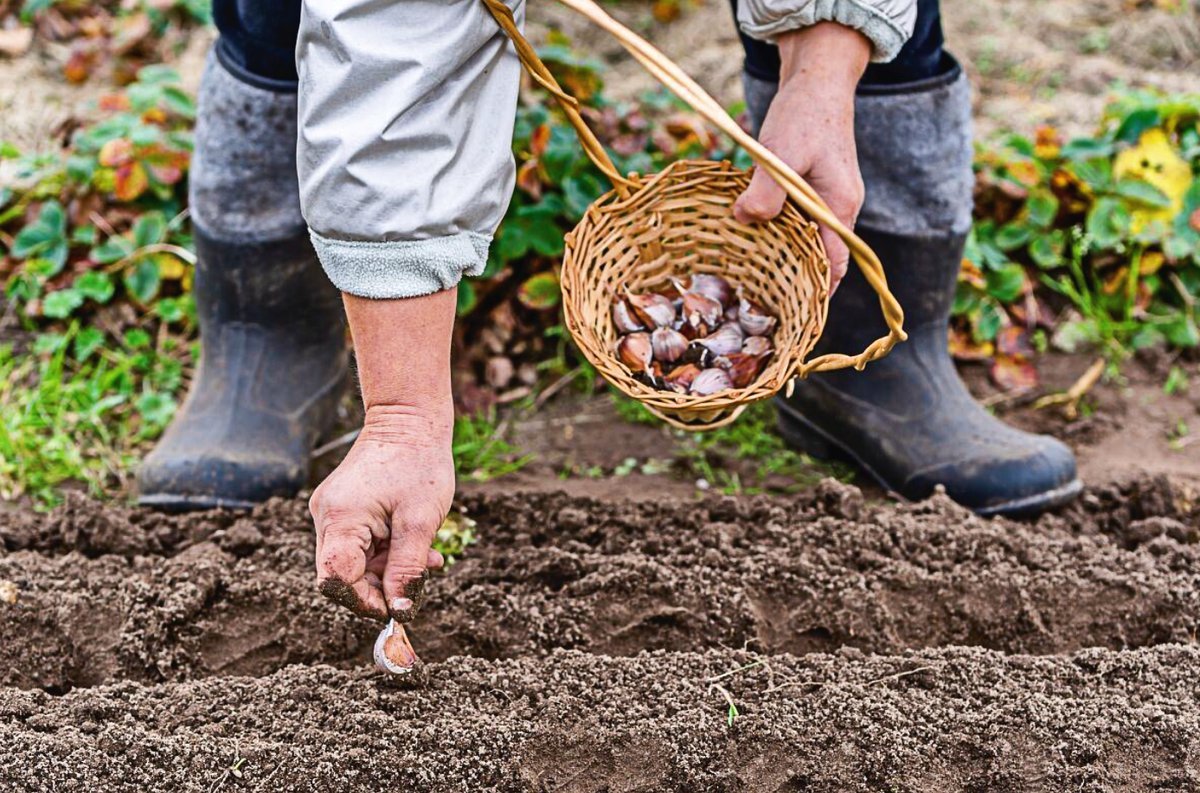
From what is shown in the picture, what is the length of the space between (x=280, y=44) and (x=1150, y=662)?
57.7 inches

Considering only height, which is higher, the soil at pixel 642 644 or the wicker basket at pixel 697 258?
the wicker basket at pixel 697 258

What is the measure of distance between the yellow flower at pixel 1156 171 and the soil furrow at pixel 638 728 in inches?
45.8

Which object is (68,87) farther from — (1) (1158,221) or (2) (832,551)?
(1) (1158,221)

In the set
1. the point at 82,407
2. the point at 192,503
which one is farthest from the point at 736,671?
the point at 82,407

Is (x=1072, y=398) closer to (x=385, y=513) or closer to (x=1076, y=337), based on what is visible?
(x=1076, y=337)

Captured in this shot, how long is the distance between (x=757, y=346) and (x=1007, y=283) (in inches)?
38.9

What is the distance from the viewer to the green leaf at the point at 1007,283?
8.02 feet

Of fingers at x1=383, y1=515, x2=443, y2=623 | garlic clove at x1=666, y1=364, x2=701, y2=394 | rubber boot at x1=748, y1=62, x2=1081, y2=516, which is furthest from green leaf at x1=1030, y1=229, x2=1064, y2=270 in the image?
fingers at x1=383, y1=515, x2=443, y2=623

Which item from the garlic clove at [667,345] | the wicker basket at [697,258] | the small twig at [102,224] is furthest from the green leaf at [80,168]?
the garlic clove at [667,345]

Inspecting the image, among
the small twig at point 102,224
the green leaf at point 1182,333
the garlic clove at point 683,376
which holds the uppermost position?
the garlic clove at point 683,376

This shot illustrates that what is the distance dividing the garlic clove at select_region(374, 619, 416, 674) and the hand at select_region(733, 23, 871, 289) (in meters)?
0.73

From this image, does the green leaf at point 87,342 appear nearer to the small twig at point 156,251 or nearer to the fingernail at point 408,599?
the small twig at point 156,251

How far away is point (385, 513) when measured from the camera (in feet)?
4.26

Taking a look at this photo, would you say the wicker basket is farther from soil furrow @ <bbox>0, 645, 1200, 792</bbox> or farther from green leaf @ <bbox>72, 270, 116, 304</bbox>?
green leaf @ <bbox>72, 270, 116, 304</bbox>
